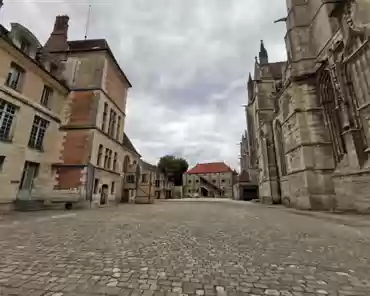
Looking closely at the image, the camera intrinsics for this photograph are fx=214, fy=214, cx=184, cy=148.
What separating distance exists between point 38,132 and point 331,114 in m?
21.9

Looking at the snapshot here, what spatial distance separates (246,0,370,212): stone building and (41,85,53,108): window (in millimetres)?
19933

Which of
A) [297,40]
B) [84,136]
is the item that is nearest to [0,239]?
[84,136]

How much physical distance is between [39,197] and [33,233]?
38.9 feet

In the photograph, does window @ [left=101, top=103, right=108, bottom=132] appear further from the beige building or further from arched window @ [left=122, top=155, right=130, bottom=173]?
arched window @ [left=122, top=155, right=130, bottom=173]

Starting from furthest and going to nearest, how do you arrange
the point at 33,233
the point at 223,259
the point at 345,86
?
the point at 345,86
the point at 33,233
the point at 223,259

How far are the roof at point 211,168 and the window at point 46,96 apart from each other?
2639 inches

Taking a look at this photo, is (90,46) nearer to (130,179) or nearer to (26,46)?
(26,46)

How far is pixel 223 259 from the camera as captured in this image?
3.96 meters

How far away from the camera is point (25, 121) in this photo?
14477mm

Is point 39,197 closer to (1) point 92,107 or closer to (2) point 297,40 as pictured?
(1) point 92,107

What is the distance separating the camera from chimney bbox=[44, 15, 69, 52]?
2211 centimetres

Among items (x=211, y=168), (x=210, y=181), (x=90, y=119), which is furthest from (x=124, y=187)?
(x=211, y=168)

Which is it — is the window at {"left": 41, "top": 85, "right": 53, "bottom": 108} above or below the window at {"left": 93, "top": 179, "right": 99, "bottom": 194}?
above

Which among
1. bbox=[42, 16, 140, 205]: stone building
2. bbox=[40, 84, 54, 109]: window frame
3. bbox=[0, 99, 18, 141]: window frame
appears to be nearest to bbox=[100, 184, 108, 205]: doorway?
bbox=[42, 16, 140, 205]: stone building
